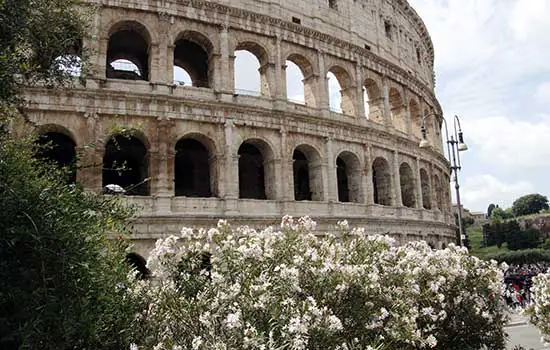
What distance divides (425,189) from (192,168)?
12504 millimetres

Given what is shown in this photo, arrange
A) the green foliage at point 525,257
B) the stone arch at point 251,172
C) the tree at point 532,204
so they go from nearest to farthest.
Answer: the stone arch at point 251,172
the green foliage at point 525,257
the tree at point 532,204

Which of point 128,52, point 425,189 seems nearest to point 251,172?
point 128,52

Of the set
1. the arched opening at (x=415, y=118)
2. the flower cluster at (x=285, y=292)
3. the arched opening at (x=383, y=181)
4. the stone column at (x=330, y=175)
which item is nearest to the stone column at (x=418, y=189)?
the arched opening at (x=383, y=181)

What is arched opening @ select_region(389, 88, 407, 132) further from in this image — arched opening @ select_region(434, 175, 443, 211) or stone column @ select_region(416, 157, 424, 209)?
arched opening @ select_region(434, 175, 443, 211)

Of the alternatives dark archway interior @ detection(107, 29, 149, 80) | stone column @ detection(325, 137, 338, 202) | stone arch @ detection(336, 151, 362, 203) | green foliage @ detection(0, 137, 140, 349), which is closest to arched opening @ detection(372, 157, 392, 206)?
stone arch @ detection(336, 151, 362, 203)

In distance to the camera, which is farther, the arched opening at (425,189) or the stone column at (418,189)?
the arched opening at (425,189)

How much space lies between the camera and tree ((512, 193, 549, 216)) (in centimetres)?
8525

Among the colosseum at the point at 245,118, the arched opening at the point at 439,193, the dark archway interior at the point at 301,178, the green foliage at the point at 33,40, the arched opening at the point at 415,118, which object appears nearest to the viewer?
the green foliage at the point at 33,40

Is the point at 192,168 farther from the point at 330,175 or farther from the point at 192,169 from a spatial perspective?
the point at 330,175

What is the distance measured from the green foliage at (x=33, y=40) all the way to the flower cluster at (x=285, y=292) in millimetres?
3067

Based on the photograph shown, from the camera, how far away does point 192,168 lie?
17156 millimetres

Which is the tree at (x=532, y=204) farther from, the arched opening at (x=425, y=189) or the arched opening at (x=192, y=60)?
the arched opening at (x=192, y=60)

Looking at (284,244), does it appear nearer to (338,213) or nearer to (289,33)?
(338,213)

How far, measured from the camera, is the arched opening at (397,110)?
22.3 meters
